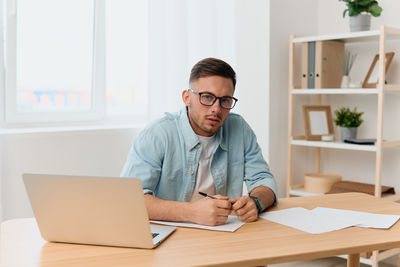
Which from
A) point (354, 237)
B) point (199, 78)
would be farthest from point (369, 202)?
point (199, 78)

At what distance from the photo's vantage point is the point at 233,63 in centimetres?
328

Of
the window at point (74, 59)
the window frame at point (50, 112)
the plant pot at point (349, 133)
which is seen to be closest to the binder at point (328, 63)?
the plant pot at point (349, 133)

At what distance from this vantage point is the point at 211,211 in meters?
1.46

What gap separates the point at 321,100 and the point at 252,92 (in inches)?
22.9

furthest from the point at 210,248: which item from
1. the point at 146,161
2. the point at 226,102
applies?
the point at 226,102

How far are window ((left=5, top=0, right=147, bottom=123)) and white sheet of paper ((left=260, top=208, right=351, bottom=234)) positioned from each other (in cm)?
166

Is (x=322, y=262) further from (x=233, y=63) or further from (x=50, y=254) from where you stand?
(x=50, y=254)

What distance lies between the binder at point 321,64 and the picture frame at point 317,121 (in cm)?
18

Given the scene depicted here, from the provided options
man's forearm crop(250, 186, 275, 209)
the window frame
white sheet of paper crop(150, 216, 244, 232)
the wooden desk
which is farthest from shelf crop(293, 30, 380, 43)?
white sheet of paper crop(150, 216, 244, 232)

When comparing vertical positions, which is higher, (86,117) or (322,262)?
(86,117)

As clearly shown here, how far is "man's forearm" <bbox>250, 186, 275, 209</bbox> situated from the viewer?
1.69 metres

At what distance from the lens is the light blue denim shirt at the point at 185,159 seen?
177 cm

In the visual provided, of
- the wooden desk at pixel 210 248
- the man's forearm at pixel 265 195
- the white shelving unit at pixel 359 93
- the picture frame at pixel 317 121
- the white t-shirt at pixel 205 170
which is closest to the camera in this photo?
the wooden desk at pixel 210 248

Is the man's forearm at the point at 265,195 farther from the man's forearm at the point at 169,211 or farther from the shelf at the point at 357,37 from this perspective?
the shelf at the point at 357,37
